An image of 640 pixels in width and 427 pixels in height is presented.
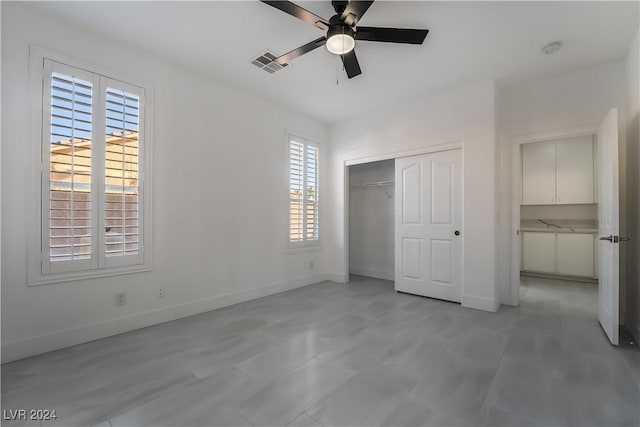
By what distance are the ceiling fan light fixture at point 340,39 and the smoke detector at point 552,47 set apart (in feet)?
7.16

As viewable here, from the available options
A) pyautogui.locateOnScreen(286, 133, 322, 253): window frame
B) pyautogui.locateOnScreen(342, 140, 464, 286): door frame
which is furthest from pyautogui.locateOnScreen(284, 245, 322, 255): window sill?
pyautogui.locateOnScreen(342, 140, 464, 286): door frame

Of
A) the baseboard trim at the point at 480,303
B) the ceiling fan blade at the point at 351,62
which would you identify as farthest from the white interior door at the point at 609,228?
the ceiling fan blade at the point at 351,62

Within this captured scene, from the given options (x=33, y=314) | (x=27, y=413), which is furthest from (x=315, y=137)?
(x=27, y=413)

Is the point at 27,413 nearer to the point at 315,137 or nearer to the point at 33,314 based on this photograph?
the point at 33,314

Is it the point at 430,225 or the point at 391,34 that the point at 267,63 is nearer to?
the point at 391,34

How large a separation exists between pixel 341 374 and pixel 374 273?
3.61 meters

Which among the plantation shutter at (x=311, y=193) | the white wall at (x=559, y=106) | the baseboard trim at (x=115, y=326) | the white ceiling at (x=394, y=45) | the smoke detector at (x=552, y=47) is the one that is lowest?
the baseboard trim at (x=115, y=326)

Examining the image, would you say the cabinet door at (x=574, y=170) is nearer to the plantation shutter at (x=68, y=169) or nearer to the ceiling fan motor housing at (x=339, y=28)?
the ceiling fan motor housing at (x=339, y=28)

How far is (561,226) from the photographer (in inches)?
221

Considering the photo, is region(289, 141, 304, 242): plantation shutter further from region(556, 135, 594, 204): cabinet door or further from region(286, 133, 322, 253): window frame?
region(556, 135, 594, 204): cabinet door

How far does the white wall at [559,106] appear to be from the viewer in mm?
3215

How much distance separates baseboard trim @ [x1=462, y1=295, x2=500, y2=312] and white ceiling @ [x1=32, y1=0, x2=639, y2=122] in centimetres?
281

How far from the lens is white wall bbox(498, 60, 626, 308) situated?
3.21 metres

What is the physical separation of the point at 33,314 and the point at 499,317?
4673 millimetres
